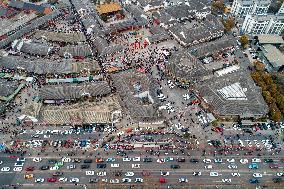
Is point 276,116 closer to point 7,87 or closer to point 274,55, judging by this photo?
point 274,55

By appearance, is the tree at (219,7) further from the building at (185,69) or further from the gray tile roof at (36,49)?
the gray tile roof at (36,49)

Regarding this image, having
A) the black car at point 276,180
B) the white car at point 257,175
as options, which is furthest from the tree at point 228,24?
the black car at point 276,180

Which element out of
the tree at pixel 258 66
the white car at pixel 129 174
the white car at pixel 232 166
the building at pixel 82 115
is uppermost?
the tree at pixel 258 66

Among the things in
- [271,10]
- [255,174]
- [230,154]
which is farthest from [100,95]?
[271,10]

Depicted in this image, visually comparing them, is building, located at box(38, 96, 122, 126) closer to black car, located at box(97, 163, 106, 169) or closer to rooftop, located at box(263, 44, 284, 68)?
black car, located at box(97, 163, 106, 169)

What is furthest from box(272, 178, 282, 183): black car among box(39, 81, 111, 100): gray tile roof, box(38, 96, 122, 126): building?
box(39, 81, 111, 100): gray tile roof

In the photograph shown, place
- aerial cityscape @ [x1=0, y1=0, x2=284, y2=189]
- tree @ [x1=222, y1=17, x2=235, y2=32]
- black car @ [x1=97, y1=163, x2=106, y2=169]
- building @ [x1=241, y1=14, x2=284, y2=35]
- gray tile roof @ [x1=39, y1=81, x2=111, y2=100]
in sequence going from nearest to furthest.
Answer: black car @ [x1=97, y1=163, x2=106, y2=169]
aerial cityscape @ [x1=0, y1=0, x2=284, y2=189]
gray tile roof @ [x1=39, y1=81, x2=111, y2=100]
building @ [x1=241, y1=14, x2=284, y2=35]
tree @ [x1=222, y1=17, x2=235, y2=32]
